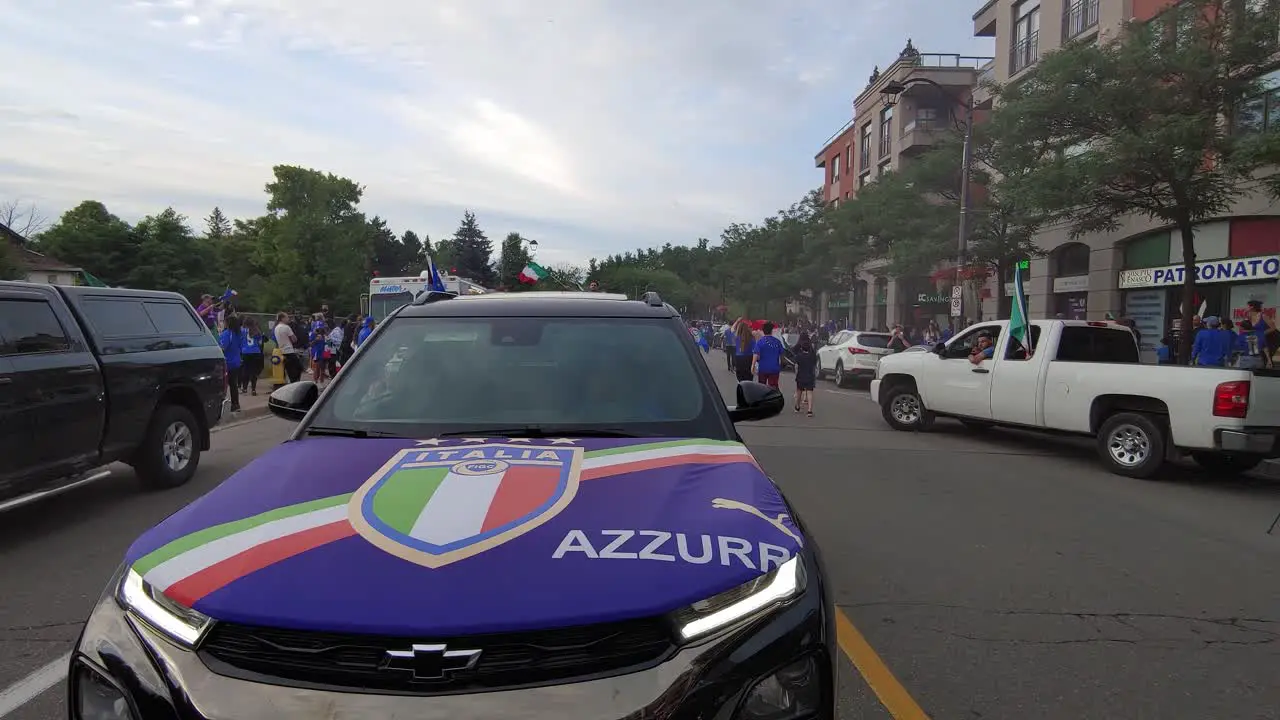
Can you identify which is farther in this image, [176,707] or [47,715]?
[47,715]

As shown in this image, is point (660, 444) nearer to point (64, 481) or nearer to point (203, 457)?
point (64, 481)

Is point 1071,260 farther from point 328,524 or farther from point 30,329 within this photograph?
point 328,524

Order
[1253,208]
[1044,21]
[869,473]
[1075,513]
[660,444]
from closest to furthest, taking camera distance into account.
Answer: [660,444] < [1075,513] < [869,473] < [1253,208] < [1044,21]

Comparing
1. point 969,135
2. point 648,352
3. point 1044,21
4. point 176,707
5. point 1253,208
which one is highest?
point 1044,21

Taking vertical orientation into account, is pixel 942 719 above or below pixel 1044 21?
below

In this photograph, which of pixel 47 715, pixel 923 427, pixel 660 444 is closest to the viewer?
pixel 660 444

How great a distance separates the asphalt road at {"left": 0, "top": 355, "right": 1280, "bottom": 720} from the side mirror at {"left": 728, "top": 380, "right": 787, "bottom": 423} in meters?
1.25

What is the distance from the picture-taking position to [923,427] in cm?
1263

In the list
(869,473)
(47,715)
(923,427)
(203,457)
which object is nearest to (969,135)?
(923,427)

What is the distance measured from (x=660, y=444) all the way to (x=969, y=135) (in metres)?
21.8

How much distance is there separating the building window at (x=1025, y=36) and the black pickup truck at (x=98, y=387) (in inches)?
1105

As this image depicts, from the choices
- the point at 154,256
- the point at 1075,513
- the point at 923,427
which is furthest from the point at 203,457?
the point at 154,256

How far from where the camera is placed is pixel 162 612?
1.85 meters

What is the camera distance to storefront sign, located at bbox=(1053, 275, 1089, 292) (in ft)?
83.4
